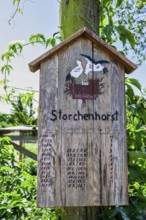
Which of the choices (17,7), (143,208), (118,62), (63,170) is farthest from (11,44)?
(143,208)

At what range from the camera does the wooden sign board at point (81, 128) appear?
1834 mm

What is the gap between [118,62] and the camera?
1.94m

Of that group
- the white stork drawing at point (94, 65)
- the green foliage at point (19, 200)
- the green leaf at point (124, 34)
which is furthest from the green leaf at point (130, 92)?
the green foliage at point (19, 200)

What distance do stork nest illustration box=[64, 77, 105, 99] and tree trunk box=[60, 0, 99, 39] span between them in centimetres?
53

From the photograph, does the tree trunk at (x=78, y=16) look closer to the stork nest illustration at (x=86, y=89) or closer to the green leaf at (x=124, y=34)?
the green leaf at (x=124, y=34)

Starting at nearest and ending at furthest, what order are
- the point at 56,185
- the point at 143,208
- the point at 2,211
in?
the point at 56,185
the point at 143,208
the point at 2,211

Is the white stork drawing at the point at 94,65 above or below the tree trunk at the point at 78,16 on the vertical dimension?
below

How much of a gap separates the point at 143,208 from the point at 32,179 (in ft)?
2.57

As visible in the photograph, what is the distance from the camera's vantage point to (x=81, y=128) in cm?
187

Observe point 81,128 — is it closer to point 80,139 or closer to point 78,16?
point 80,139

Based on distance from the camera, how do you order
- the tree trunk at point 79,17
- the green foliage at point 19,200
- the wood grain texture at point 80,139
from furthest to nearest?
the green foliage at point 19,200 < the tree trunk at point 79,17 < the wood grain texture at point 80,139

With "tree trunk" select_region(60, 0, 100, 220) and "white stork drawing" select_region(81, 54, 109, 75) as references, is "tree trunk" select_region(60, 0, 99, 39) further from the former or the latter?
"white stork drawing" select_region(81, 54, 109, 75)

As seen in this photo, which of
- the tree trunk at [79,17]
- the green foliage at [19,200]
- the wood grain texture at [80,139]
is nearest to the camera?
the wood grain texture at [80,139]

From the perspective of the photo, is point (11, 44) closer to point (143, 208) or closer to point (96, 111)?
point (96, 111)
